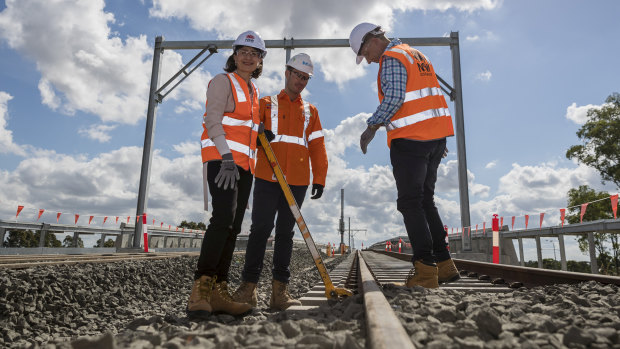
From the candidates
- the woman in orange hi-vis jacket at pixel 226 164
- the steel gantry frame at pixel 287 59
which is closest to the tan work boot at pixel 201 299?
the woman in orange hi-vis jacket at pixel 226 164

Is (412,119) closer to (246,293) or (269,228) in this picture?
(269,228)

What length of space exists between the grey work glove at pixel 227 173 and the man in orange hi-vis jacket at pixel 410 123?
4.47 feet

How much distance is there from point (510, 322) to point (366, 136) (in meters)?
2.12

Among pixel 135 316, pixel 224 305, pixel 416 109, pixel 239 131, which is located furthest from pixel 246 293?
pixel 416 109

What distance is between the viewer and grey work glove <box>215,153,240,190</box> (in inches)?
117

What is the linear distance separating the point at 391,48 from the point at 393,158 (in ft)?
3.36

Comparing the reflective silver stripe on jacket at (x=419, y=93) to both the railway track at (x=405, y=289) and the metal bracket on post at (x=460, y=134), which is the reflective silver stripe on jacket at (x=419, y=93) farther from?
the metal bracket on post at (x=460, y=134)

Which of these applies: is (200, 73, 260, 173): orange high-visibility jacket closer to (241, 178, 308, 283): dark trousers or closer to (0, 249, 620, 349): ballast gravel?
(241, 178, 308, 283): dark trousers

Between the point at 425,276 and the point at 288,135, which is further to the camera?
the point at 288,135

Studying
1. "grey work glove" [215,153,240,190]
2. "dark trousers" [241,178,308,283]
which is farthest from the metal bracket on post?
"grey work glove" [215,153,240,190]

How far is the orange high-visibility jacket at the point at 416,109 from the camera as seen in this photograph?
3621mm

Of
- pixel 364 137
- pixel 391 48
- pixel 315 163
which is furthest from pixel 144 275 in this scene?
pixel 391 48

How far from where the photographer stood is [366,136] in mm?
3793

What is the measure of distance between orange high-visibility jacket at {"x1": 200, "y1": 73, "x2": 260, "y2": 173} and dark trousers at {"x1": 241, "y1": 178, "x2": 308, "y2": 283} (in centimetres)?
39
